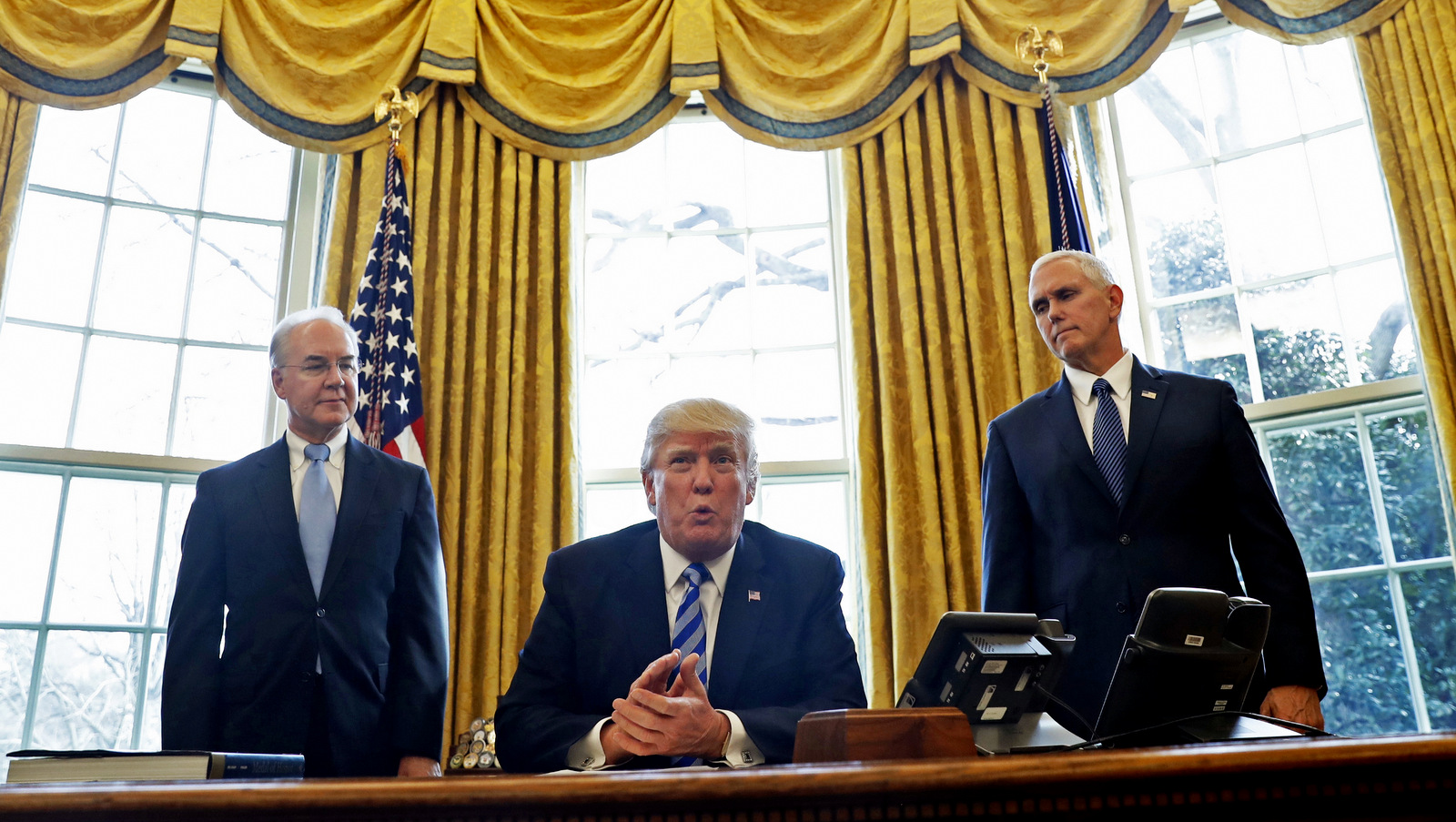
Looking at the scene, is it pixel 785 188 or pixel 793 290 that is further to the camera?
pixel 785 188

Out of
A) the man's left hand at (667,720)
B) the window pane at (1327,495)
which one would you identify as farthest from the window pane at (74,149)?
the window pane at (1327,495)

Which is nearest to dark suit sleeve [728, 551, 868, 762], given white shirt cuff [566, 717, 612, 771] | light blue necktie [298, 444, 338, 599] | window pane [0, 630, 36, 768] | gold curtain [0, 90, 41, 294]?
white shirt cuff [566, 717, 612, 771]

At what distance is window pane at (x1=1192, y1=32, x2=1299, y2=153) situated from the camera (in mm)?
4094

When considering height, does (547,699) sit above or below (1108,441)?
below

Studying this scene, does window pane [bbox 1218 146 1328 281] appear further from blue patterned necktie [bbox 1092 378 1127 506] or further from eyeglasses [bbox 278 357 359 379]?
eyeglasses [bbox 278 357 359 379]

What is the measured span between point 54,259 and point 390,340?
137 centimetres

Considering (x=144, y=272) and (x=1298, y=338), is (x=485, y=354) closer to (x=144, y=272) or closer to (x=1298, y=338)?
(x=144, y=272)

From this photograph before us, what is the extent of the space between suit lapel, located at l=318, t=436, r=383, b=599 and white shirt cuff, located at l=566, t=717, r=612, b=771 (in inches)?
37.2

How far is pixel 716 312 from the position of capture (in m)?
4.34

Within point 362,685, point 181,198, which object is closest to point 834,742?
point 362,685

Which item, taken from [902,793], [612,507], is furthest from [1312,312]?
[902,793]

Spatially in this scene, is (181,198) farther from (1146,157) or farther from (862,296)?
(1146,157)

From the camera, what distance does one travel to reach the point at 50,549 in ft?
12.0

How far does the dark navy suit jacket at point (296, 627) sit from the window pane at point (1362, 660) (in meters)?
2.67
